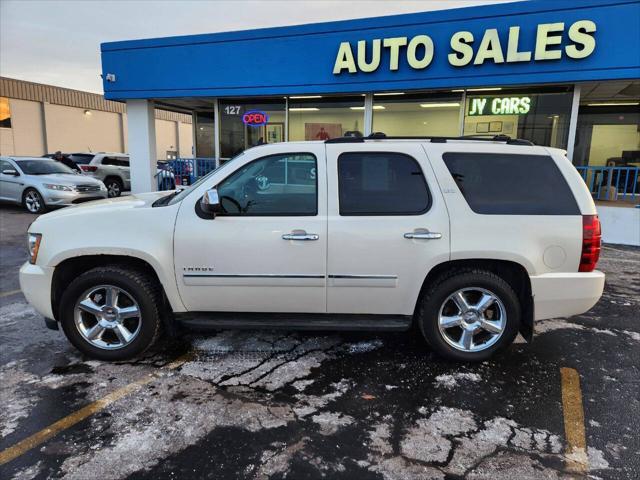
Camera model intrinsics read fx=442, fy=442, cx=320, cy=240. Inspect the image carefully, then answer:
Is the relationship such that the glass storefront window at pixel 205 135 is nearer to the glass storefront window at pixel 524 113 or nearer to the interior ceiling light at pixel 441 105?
the interior ceiling light at pixel 441 105

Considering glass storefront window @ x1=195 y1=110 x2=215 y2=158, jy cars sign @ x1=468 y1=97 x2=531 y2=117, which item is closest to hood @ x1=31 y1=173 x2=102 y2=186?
glass storefront window @ x1=195 y1=110 x2=215 y2=158

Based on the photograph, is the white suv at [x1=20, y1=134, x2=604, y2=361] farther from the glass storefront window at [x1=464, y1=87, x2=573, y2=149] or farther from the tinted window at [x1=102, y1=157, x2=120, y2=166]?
the tinted window at [x1=102, y1=157, x2=120, y2=166]

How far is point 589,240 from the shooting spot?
355 cm

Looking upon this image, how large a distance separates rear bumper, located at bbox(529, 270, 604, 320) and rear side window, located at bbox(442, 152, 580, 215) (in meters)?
0.53

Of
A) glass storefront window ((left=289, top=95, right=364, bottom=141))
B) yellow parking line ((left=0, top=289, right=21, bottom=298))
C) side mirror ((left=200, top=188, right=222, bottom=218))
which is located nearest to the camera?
side mirror ((left=200, top=188, right=222, bottom=218))

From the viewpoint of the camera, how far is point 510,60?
9.27 m

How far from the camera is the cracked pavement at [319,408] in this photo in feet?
8.37

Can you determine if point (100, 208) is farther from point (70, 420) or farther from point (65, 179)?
point (65, 179)

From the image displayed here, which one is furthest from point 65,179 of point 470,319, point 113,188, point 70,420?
point 470,319

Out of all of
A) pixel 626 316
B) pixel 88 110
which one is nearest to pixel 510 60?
pixel 626 316

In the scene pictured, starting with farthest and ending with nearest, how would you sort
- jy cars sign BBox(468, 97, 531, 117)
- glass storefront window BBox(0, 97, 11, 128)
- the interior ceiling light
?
glass storefront window BBox(0, 97, 11, 128), the interior ceiling light, jy cars sign BBox(468, 97, 531, 117)

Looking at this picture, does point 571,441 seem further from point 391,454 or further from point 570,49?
point 570,49

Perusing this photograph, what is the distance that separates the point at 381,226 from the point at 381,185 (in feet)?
1.24

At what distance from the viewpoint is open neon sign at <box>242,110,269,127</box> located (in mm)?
12734
